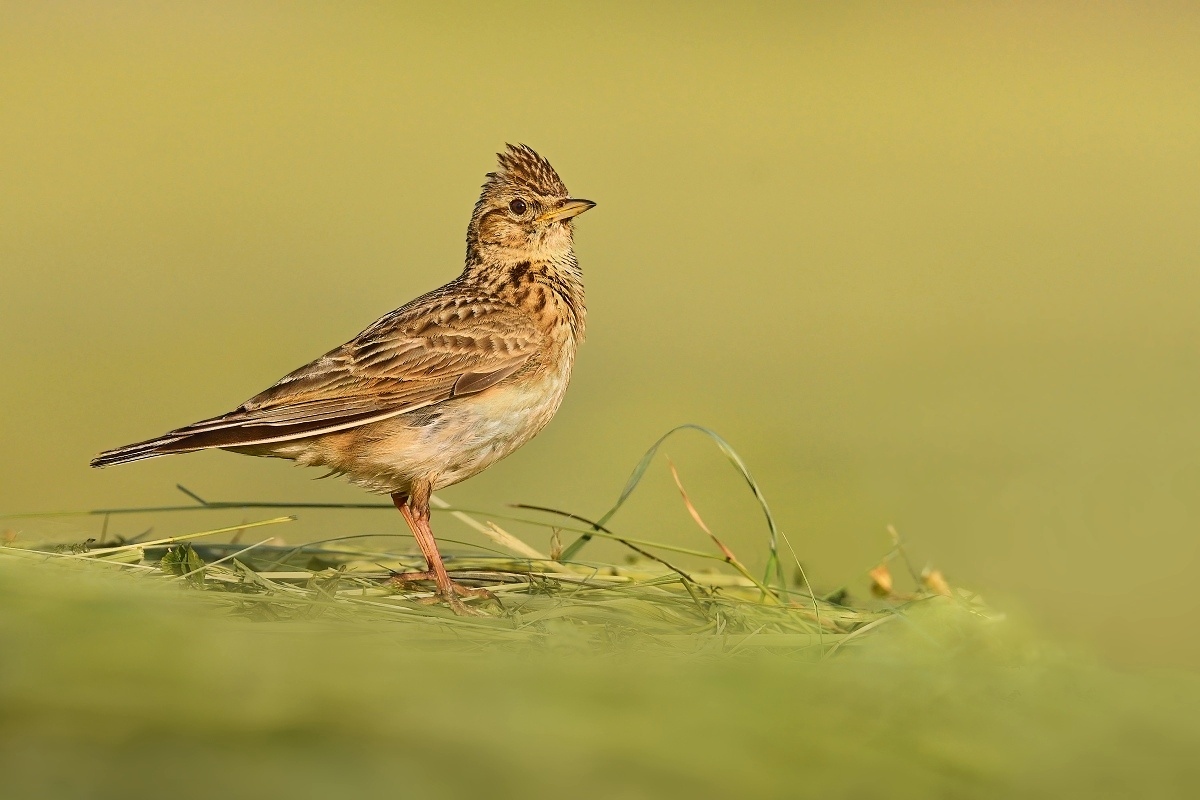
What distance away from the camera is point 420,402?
582cm

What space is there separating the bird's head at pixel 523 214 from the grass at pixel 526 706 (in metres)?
3.03

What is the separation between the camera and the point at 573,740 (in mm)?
2629

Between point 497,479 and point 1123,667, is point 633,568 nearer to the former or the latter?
point 1123,667

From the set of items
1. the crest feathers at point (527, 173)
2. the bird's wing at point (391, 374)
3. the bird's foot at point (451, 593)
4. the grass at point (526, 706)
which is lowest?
the bird's foot at point (451, 593)

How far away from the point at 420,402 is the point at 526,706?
3161 millimetres

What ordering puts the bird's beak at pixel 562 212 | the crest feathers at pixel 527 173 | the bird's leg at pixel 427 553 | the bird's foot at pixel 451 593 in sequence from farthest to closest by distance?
the crest feathers at pixel 527 173
the bird's beak at pixel 562 212
the bird's leg at pixel 427 553
the bird's foot at pixel 451 593

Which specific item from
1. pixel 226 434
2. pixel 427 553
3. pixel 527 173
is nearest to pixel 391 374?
pixel 226 434

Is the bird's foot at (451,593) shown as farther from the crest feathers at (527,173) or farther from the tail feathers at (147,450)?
the crest feathers at (527,173)

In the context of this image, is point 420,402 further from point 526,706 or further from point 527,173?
point 526,706

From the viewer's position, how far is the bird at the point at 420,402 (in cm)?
565

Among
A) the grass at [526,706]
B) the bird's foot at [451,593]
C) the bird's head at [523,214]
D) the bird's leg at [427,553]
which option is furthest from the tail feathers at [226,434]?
the bird's head at [523,214]

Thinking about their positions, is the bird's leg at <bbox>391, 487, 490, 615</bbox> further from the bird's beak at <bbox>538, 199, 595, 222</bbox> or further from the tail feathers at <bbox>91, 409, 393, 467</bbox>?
the bird's beak at <bbox>538, 199, 595, 222</bbox>

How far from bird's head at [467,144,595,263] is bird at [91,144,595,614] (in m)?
0.47

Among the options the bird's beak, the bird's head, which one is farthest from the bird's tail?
the bird's beak
